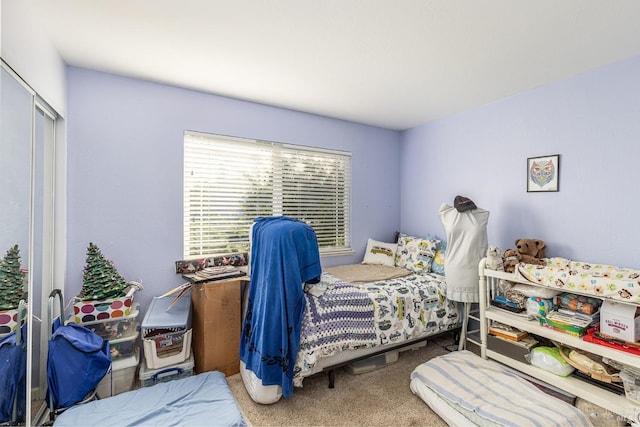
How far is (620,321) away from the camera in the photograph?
5.58 ft

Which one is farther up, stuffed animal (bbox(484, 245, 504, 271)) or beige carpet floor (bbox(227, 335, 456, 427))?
stuffed animal (bbox(484, 245, 504, 271))

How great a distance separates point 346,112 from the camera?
131 inches

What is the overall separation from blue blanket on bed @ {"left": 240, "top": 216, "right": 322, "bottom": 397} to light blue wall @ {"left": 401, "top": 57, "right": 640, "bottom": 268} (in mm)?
2152

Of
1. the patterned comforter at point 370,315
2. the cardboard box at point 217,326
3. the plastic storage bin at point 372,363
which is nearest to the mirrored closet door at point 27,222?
the cardboard box at point 217,326

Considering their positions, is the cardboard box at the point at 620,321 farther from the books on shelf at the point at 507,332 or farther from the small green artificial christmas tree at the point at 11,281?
the small green artificial christmas tree at the point at 11,281

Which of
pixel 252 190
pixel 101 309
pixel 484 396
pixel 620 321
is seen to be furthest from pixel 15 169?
pixel 620 321

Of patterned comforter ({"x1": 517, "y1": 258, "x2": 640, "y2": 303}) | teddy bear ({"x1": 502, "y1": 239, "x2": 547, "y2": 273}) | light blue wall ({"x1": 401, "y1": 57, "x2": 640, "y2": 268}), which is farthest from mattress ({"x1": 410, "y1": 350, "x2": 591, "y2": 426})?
light blue wall ({"x1": 401, "y1": 57, "x2": 640, "y2": 268})

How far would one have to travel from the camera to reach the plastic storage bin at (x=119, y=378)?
2051 mm

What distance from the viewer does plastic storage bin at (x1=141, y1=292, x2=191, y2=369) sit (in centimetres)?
214

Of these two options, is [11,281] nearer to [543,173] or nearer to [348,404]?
[348,404]

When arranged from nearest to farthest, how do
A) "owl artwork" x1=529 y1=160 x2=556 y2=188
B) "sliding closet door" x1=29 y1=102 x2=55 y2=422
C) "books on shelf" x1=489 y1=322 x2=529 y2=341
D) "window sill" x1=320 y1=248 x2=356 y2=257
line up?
"sliding closet door" x1=29 y1=102 x2=55 y2=422 → "books on shelf" x1=489 y1=322 x2=529 y2=341 → "owl artwork" x1=529 y1=160 x2=556 y2=188 → "window sill" x1=320 y1=248 x2=356 y2=257

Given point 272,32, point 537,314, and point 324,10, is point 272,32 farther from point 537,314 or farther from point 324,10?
point 537,314

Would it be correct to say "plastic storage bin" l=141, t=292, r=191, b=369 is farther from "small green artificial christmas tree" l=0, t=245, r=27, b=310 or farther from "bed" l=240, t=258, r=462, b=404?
"small green artificial christmas tree" l=0, t=245, r=27, b=310

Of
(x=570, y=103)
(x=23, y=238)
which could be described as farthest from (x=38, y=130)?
(x=570, y=103)
